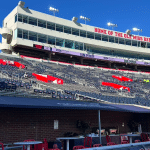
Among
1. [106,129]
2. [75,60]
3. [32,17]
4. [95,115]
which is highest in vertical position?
[32,17]

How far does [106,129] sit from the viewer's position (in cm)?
1719

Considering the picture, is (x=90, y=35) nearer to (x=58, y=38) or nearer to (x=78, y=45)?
(x=78, y=45)

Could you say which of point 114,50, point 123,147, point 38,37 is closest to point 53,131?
point 123,147

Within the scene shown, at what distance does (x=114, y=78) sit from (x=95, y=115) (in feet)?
80.7

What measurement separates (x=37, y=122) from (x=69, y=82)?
15.8 meters

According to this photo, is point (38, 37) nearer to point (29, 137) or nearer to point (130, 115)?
point (130, 115)

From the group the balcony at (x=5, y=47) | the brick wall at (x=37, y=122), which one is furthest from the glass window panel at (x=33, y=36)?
the brick wall at (x=37, y=122)

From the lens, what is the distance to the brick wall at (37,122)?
11891 millimetres

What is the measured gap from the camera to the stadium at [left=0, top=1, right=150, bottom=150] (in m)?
12.4

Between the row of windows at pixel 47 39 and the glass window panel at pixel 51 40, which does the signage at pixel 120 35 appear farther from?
the glass window panel at pixel 51 40

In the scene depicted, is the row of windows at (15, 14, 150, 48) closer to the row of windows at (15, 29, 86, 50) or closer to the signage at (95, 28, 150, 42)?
the signage at (95, 28, 150, 42)

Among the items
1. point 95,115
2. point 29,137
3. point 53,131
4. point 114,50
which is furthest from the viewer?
point 114,50

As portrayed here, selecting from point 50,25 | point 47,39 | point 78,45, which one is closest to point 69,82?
point 47,39

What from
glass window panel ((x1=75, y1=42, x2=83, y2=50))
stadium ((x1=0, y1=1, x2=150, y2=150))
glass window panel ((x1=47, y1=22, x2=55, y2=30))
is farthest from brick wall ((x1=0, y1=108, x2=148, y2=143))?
glass window panel ((x1=75, y1=42, x2=83, y2=50))
